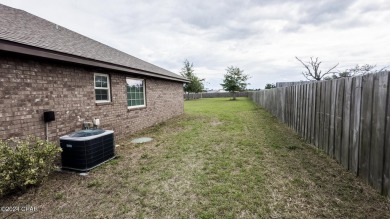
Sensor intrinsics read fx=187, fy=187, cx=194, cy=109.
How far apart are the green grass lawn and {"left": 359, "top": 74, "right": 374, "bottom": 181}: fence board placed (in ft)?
0.92

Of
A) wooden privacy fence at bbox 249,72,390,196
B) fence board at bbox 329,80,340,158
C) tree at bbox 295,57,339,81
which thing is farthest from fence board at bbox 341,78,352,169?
tree at bbox 295,57,339,81

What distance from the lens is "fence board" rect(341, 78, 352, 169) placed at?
141 inches

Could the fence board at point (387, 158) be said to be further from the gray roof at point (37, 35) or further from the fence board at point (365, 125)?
the gray roof at point (37, 35)

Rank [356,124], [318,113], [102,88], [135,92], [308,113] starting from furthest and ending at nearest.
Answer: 1. [135,92]
2. [102,88]
3. [308,113]
4. [318,113]
5. [356,124]

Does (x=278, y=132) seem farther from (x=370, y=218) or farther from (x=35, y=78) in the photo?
(x=35, y=78)

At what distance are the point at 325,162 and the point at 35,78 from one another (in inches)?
268

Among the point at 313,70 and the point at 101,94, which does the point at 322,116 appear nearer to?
the point at 101,94

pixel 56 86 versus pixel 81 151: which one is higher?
pixel 56 86

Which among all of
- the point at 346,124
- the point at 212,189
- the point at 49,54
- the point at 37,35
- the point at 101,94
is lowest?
the point at 212,189

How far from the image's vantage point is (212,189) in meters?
3.23

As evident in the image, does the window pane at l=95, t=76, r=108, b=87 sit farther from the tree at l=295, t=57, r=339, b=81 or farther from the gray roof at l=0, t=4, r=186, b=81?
the tree at l=295, t=57, r=339, b=81

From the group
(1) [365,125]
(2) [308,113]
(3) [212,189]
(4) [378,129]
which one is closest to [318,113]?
(2) [308,113]

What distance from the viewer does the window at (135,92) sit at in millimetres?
8120

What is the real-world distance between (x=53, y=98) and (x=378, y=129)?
662cm
